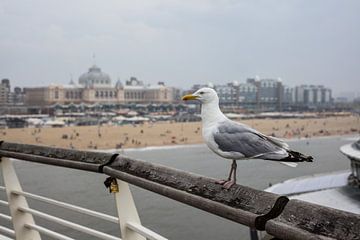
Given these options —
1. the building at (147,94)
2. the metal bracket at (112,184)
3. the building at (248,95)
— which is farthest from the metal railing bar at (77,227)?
the building at (248,95)

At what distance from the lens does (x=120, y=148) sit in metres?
24.4

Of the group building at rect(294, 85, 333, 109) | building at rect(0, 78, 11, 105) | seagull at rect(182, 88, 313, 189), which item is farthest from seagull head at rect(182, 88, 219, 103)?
building at rect(294, 85, 333, 109)

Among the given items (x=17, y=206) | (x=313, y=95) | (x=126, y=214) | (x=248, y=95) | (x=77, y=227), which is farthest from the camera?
(x=313, y=95)

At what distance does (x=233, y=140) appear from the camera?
4.19ft

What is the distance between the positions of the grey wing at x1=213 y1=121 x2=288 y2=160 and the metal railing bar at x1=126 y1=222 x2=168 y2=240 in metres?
0.36

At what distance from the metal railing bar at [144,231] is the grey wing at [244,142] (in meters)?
0.36

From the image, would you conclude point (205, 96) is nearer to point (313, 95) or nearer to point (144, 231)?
point (144, 231)

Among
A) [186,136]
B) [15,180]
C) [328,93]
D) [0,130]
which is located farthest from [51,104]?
[328,93]

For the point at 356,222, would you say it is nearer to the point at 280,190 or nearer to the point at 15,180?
the point at 15,180

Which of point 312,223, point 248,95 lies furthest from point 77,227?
point 248,95

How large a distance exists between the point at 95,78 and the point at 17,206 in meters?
63.9

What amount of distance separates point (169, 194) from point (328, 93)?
108 metres

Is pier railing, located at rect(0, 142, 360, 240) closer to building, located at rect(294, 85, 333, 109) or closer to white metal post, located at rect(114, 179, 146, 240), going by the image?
white metal post, located at rect(114, 179, 146, 240)

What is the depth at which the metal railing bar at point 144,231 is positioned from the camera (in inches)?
38.1
